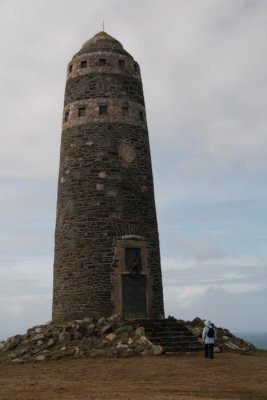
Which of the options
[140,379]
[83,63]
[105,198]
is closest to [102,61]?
[83,63]

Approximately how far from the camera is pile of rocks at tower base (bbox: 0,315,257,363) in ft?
67.3

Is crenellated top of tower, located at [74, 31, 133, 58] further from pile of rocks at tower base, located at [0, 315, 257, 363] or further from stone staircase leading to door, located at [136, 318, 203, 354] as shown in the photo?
stone staircase leading to door, located at [136, 318, 203, 354]

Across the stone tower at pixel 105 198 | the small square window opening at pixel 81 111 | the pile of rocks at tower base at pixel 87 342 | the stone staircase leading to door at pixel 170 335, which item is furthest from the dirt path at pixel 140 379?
the small square window opening at pixel 81 111

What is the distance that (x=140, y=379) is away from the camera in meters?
15.5

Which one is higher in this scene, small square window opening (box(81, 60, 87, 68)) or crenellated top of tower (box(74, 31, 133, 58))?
crenellated top of tower (box(74, 31, 133, 58))

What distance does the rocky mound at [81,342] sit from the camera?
2052 centimetres

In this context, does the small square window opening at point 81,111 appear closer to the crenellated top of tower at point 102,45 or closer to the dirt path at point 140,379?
the crenellated top of tower at point 102,45

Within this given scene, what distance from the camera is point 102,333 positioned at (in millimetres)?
22172

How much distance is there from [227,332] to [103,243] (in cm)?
746

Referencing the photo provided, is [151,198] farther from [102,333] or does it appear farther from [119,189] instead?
[102,333]

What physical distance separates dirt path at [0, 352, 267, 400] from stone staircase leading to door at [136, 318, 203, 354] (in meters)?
1.09

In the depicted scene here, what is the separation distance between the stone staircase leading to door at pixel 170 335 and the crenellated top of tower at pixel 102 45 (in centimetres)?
A: 1451

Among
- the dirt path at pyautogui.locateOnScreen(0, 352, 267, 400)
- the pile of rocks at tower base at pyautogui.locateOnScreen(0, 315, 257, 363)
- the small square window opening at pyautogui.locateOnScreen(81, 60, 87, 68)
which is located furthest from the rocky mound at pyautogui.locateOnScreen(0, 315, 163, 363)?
the small square window opening at pyautogui.locateOnScreen(81, 60, 87, 68)

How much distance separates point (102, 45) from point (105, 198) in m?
8.64
